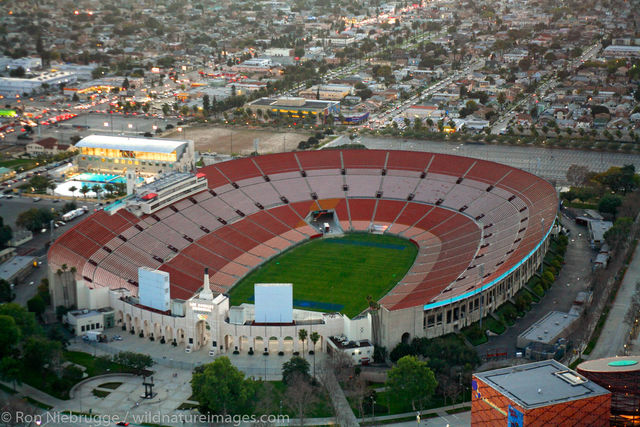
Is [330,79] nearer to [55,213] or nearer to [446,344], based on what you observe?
[55,213]

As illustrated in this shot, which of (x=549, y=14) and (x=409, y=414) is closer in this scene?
(x=409, y=414)

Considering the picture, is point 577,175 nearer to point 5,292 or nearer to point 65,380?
point 5,292

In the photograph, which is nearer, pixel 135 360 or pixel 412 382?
pixel 412 382

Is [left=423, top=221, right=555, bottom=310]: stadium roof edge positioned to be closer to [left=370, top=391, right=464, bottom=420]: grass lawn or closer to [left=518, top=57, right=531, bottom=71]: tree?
[left=370, top=391, right=464, bottom=420]: grass lawn

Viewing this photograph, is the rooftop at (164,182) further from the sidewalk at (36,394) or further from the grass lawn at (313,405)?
the grass lawn at (313,405)

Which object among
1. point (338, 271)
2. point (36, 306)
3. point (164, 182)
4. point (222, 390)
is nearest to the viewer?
point (222, 390)

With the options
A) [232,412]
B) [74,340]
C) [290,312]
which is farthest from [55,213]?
[232,412]

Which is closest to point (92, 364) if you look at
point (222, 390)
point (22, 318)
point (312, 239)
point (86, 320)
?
point (86, 320)
